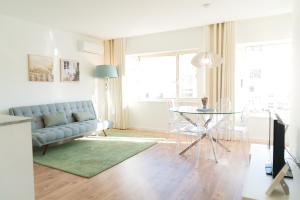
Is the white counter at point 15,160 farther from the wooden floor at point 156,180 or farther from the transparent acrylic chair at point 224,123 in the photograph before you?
the transparent acrylic chair at point 224,123

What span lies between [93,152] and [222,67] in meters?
3.16

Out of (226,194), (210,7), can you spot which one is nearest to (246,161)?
(226,194)

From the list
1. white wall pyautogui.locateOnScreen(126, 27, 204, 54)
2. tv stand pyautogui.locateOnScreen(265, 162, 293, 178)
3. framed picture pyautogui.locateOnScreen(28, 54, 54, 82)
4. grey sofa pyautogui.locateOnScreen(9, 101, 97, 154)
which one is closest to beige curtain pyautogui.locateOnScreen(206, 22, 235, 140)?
white wall pyautogui.locateOnScreen(126, 27, 204, 54)

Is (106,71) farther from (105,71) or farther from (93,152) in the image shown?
(93,152)

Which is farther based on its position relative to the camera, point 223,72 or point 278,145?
point 223,72

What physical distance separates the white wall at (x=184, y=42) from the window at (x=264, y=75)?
0.26 metres

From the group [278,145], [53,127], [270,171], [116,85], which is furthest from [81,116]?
[278,145]

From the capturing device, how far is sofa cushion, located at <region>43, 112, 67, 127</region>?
13.9ft

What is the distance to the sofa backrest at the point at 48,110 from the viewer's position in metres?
4.09

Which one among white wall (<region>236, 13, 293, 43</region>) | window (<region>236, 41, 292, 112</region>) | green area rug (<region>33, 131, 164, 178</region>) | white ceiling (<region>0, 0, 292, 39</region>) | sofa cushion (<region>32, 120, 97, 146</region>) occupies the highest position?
white ceiling (<region>0, 0, 292, 39</region>)

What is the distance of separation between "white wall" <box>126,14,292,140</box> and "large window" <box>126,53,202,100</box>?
0.33m

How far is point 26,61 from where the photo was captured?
14.1ft

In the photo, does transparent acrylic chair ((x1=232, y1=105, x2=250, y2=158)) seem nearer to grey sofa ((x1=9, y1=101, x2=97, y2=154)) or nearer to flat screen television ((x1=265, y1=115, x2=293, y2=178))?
flat screen television ((x1=265, y1=115, x2=293, y2=178))

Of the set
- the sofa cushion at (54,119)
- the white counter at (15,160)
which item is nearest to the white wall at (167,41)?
the sofa cushion at (54,119)
